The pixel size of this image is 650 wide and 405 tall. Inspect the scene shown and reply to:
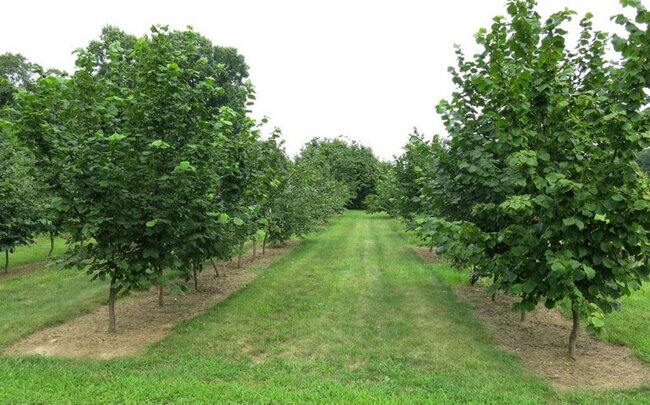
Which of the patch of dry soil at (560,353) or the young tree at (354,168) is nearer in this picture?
the patch of dry soil at (560,353)

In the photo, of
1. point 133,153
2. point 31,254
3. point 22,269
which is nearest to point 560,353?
point 133,153

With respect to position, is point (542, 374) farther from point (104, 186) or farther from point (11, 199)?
point (11, 199)

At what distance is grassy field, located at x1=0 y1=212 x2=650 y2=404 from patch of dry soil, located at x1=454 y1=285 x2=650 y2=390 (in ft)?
0.82

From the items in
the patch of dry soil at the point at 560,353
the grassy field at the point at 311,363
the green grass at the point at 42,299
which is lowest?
the patch of dry soil at the point at 560,353

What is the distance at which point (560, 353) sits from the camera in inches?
227

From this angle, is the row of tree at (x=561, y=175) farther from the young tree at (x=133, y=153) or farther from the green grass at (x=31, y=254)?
the green grass at (x=31, y=254)

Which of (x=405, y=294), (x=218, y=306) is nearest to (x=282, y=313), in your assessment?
(x=218, y=306)

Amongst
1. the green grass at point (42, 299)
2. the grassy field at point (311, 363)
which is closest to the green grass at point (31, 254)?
the green grass at point (42, 299)

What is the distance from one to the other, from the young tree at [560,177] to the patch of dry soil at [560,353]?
0.38m

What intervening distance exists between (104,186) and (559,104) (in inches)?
204

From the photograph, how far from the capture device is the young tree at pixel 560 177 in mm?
4273

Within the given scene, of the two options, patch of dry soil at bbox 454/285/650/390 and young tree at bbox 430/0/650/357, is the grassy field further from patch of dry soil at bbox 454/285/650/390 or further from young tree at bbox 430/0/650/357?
young tree at bbox 430/0/650/357

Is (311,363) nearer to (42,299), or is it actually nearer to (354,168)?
(42,299)

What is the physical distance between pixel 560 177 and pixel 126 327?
607 cm
